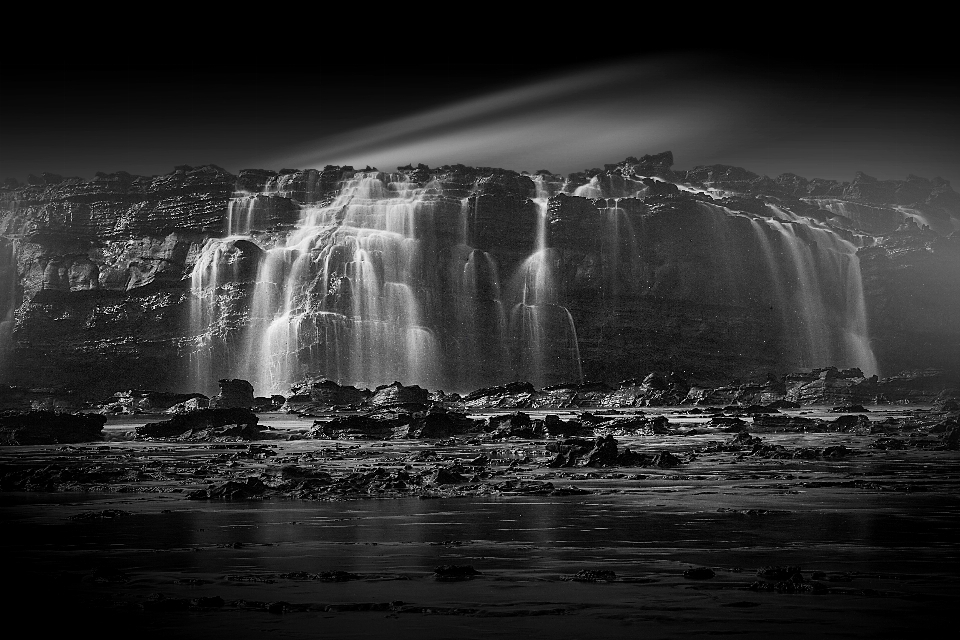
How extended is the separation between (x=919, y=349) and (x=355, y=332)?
173 ft

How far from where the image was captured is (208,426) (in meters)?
42.4

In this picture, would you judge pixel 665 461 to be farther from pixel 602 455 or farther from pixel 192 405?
pixel 192 405

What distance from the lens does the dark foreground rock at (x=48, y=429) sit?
37.7 m

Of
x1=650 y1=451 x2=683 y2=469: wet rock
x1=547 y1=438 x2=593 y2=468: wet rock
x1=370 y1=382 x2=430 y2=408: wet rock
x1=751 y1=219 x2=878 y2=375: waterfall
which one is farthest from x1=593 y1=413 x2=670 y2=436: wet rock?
x1=751 y1=219 x2=878 y2=375: waterfall

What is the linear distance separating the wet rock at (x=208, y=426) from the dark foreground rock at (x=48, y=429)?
195 cm

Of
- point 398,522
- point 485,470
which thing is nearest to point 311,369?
point 485,470

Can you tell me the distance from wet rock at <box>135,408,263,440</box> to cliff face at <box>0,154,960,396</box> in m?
44.1

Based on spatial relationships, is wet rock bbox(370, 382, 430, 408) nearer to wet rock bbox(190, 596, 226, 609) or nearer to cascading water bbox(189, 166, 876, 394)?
cascading water bbox(189, 166, 876, 394)

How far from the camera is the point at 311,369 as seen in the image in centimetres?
8731

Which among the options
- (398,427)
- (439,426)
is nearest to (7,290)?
(398,427)

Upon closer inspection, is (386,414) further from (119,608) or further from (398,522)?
(119,608)

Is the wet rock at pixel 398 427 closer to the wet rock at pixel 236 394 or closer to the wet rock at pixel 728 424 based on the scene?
the wet rock at pixel 728 424

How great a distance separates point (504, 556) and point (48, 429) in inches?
1308

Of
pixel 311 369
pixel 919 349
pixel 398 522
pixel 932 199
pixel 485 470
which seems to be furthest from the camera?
pixel 932 199
